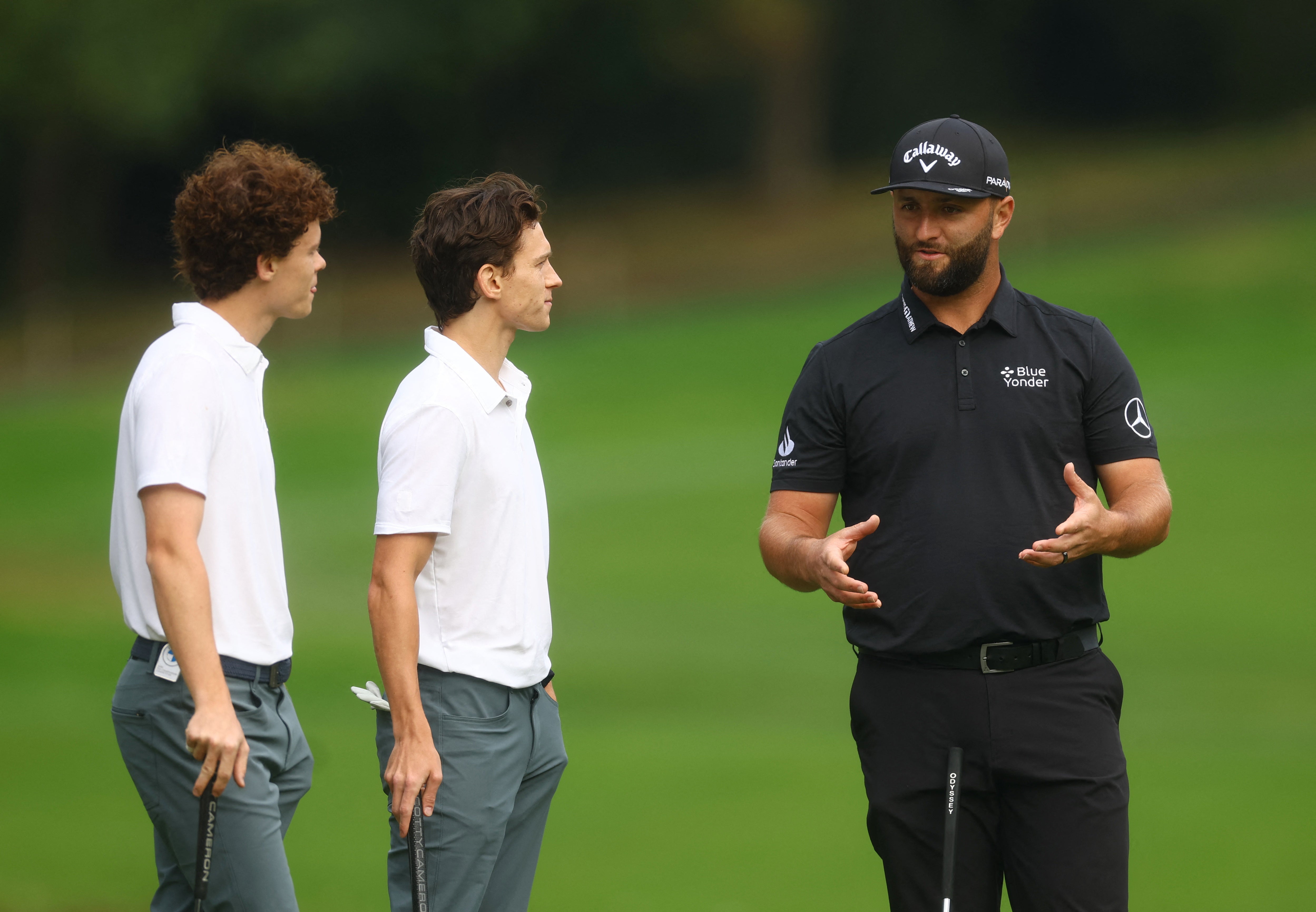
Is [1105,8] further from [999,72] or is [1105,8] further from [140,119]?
[140,119]

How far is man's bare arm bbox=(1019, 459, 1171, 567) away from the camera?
333 centimetres

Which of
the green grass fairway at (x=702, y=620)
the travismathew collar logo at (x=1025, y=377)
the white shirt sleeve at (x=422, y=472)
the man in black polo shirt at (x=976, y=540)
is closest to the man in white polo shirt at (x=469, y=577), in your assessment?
the white shirt sleeve at (x=422, y=472)

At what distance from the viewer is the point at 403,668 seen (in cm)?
329

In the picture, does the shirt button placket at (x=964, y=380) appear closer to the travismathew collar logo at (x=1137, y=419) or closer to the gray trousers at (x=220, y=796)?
the travismathew collar logo at (x=1137, y=419)

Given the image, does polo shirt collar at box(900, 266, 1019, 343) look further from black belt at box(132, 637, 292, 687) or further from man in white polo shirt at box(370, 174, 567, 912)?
black belt at box(132, 637, 292, 687)

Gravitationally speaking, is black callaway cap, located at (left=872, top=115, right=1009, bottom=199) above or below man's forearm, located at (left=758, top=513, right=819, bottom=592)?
above

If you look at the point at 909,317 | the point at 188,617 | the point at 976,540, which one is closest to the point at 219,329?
the point at 188,617

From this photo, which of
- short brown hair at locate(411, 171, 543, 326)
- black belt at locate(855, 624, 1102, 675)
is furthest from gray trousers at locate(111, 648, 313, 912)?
black belt at locate(855, 624, 1102, 675)

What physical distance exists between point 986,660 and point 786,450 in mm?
712

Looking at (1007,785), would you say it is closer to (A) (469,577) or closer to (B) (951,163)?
(A) (469,577)

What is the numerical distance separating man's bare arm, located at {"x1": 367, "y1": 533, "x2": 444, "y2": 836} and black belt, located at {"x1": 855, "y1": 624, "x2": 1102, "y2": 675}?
1.17m

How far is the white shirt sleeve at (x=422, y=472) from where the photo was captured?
10.9ft

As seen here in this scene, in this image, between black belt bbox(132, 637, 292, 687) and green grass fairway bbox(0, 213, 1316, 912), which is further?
green grass fairway bbox(0, 213, 1316, 912)

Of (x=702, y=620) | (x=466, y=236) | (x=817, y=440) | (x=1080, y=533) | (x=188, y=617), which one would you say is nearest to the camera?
(x=188, y=617)
